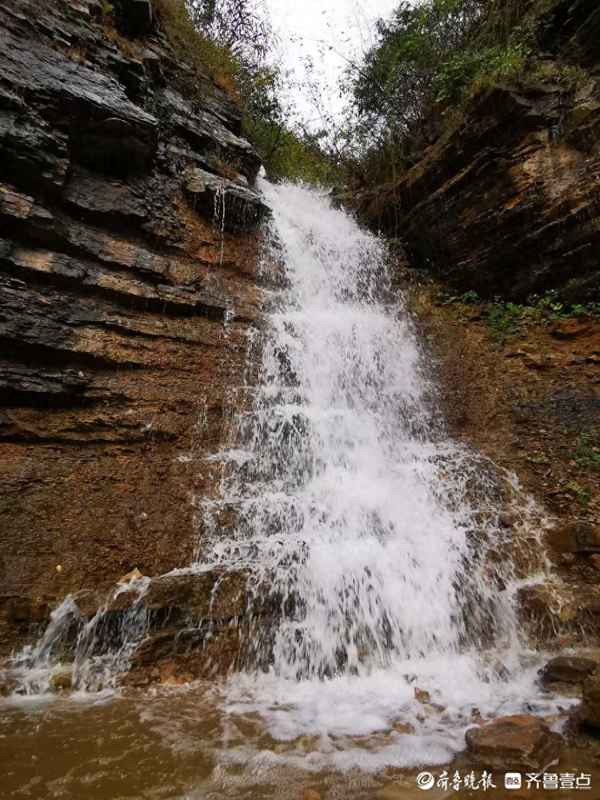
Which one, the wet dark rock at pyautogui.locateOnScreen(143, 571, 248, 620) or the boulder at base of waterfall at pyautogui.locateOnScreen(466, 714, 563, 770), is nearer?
the boulder at base of waterfall at pyautogui.locateOnScreen(466, 714, 563, 770)

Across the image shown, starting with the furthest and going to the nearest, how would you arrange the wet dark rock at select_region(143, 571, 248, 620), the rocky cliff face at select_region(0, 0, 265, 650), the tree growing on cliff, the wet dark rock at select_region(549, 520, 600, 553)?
the tree growing on cliff < the wet dark rock at select_region(549, 520, 600, 553) < the rocky cliff face at select_region(0, 0, 265, 650) < the wet dark rock at select_region(143, 571, 248, 620)

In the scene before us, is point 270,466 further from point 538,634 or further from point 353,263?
point 353,263

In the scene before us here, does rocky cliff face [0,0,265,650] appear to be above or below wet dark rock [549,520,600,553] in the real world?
above

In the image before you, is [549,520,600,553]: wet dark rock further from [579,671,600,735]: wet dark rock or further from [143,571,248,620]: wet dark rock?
[143,571,248,620]: wet dark rock

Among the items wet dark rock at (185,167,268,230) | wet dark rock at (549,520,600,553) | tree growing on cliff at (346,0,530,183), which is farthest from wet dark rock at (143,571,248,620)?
tree growing on cliff at (346,0,530,183)

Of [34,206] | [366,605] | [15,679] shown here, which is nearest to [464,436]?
[366,605]

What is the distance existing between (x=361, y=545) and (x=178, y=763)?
8.34 feet

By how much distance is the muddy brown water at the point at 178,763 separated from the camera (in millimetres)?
2121

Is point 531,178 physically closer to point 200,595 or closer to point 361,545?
point 361,545

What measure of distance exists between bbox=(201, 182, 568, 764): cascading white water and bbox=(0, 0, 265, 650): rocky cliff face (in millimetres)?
754

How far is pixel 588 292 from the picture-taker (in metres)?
6.87

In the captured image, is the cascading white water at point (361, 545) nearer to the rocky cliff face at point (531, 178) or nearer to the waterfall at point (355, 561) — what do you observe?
the waterfall at point (355, 561)

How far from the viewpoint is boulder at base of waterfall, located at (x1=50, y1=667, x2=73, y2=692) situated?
324cm

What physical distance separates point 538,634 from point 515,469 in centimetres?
226
